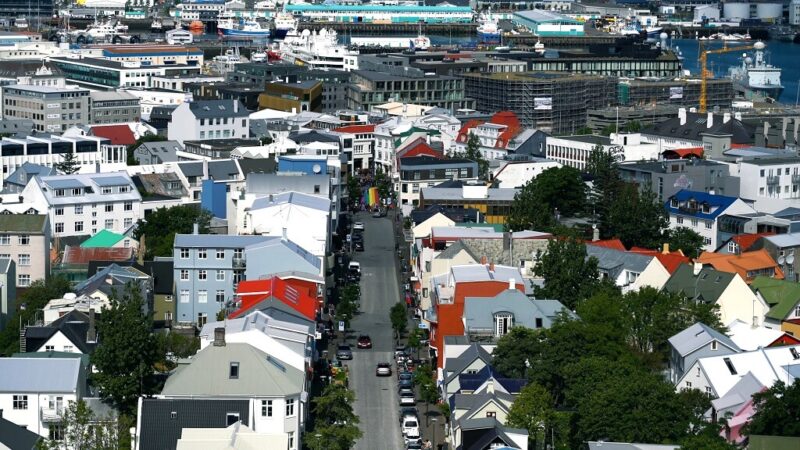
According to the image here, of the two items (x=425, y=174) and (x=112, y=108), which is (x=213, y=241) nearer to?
(x=425, y=174)

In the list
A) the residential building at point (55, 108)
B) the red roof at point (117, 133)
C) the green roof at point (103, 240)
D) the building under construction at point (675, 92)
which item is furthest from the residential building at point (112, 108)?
the green roof at point (103, 240)

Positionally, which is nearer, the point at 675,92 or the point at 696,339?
the point at 696,339

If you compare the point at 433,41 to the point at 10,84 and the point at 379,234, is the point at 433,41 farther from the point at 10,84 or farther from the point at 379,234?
the point at 379,234

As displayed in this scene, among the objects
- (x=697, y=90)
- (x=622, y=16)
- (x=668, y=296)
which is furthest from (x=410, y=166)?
(x=622, y=16)

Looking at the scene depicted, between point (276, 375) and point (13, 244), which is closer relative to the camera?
point (276, 375)

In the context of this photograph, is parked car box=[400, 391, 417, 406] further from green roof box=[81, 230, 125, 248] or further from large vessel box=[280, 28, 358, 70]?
large vessel box=[280, 28, 358, 70]

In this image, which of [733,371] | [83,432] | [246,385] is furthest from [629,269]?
[83,432]
